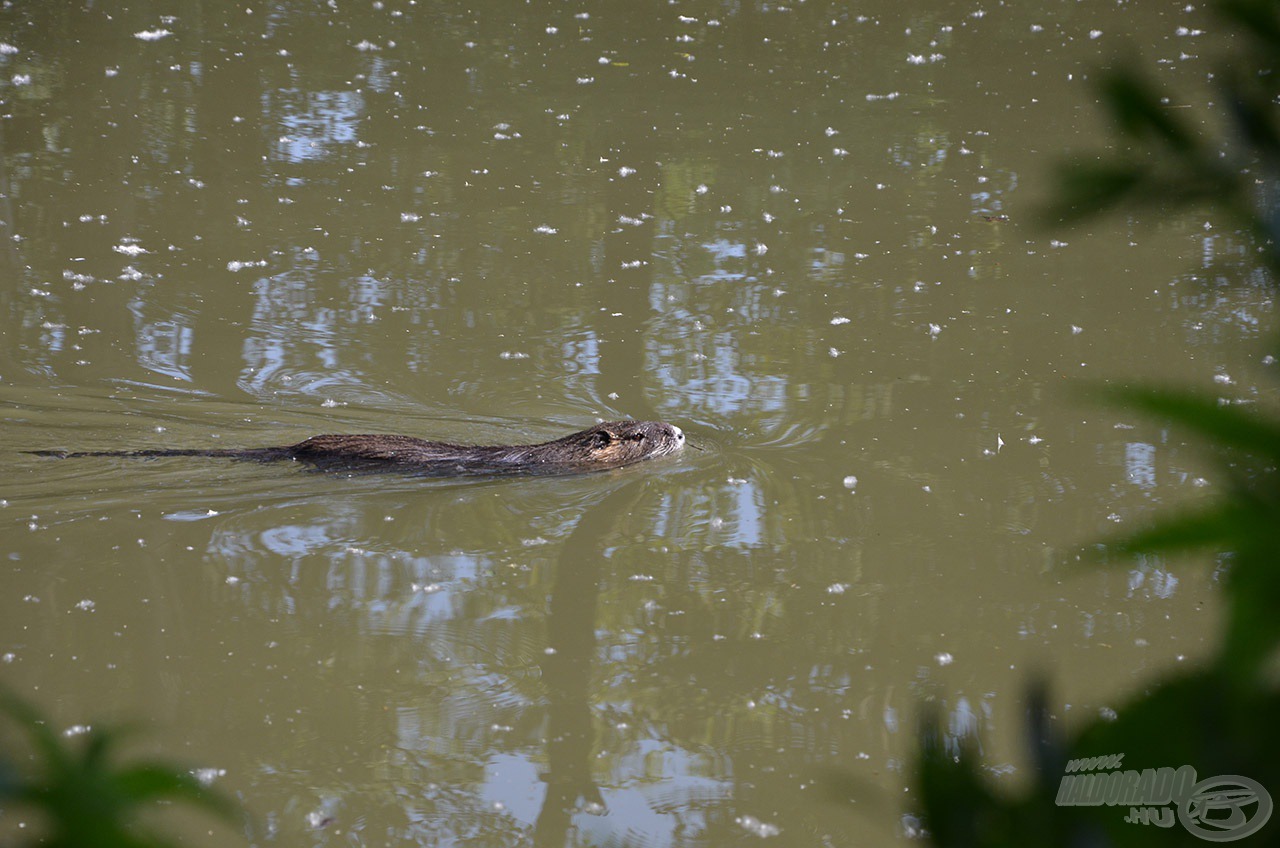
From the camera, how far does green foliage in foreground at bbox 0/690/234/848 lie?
1.93 ft

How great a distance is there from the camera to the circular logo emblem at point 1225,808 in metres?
0.67

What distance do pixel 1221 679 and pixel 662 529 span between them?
4.81 metres

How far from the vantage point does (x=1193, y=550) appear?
25.9 inches

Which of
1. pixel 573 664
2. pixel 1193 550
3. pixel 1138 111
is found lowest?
pixel 573 664

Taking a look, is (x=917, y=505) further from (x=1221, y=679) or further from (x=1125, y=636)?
(x=1221, y=679)

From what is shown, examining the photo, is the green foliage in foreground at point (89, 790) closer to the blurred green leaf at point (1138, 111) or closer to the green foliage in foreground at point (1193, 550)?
the green foliage in foreground at point (1193, 550)

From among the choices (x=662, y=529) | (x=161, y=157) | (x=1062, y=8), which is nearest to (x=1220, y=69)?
(x=662, y=529)

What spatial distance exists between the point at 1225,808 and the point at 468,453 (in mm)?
5258

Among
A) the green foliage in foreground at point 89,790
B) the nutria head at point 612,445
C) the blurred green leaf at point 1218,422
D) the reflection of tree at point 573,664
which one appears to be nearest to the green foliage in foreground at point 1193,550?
the blurred green leaf at point 1218,422

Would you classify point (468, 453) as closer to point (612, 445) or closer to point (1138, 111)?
point (612, 445)

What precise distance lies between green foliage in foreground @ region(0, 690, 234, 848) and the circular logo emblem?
0.56 meters

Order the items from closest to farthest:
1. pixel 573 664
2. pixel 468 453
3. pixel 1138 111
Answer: pixel 1138 111
pixel 573 664
pixel 468 453

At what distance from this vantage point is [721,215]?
29.9 ft

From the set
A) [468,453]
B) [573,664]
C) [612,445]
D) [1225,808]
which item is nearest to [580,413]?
[612,445]
